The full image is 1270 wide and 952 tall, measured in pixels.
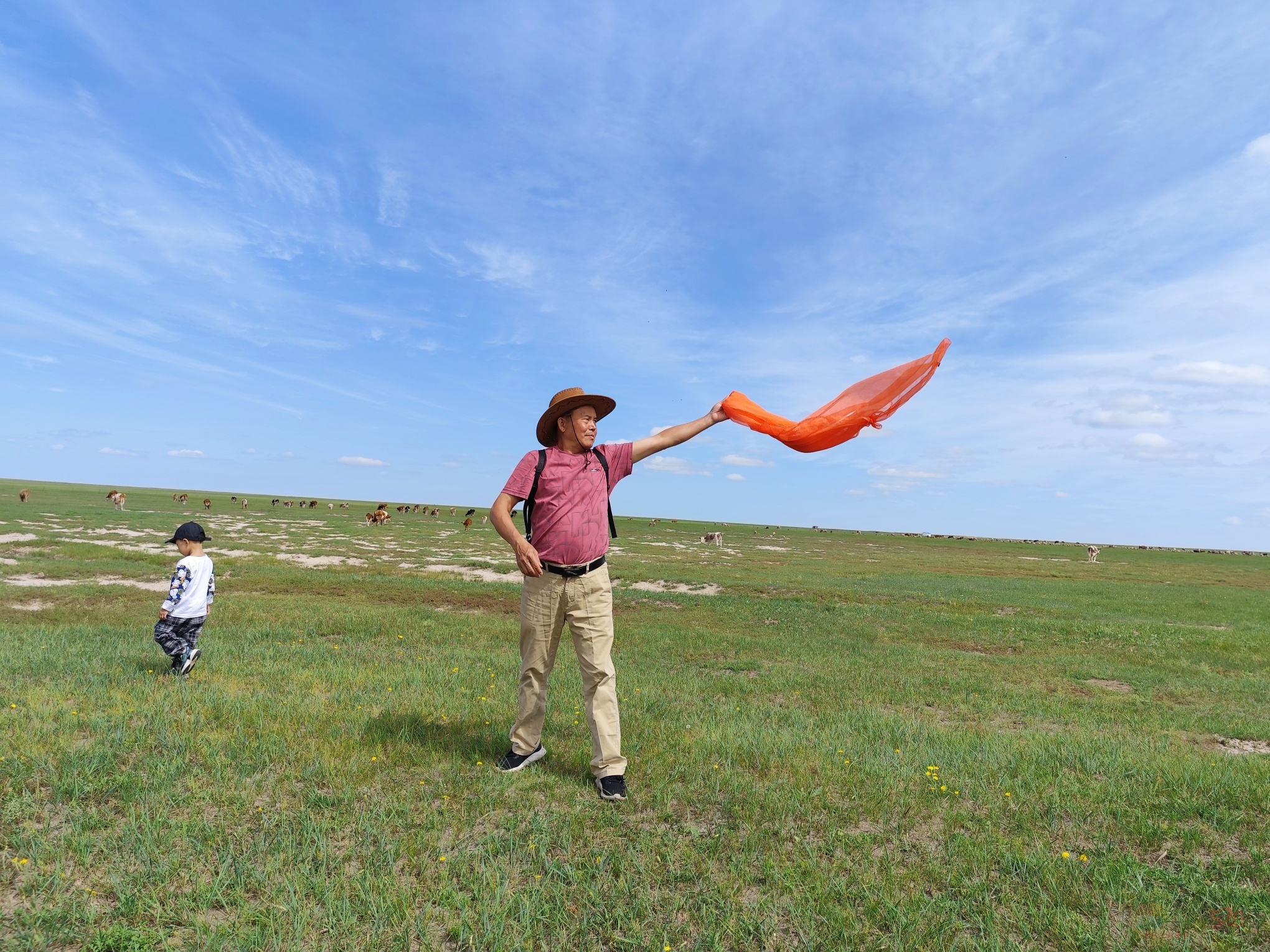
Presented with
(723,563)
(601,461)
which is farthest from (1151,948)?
(723,563)

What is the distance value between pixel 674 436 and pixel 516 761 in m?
3.14

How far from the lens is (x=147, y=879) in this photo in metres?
3.88

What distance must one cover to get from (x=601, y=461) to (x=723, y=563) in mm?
35414

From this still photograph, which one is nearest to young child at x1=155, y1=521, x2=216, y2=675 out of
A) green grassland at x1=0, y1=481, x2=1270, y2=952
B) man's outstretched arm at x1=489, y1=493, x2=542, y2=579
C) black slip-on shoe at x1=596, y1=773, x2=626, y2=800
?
green grassland at x1=0, y1=481, x2=1270, y2=952

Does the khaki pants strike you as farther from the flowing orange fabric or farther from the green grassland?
the flowing orange fabric

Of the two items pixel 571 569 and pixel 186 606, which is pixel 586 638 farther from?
pixel 186 606

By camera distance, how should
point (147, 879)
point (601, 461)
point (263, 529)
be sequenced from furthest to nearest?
point (263, 529)
point (601, 461)
point (147, 879)

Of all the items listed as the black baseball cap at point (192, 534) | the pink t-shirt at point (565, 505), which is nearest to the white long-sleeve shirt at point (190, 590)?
the black baseball cap at point (192, 534)

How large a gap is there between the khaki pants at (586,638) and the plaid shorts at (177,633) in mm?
5205

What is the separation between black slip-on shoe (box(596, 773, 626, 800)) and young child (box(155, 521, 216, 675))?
19.0 feet

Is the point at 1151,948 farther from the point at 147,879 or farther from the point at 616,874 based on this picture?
the point at 147,879

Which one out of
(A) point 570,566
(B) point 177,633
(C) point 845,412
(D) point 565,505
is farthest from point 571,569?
(B) point 177,633

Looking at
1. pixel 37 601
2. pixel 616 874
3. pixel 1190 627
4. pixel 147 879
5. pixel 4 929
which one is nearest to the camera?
pixel 4 929

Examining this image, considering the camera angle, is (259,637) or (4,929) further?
(259,637)
